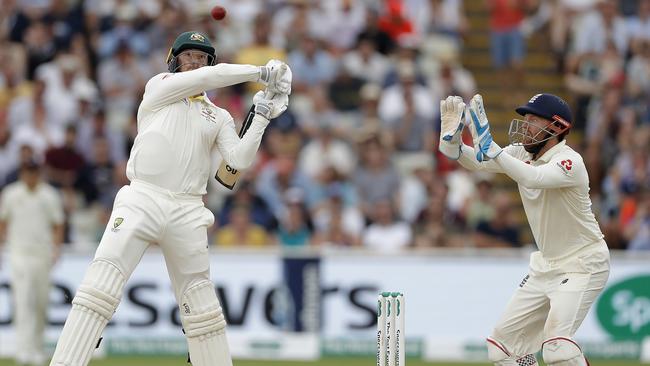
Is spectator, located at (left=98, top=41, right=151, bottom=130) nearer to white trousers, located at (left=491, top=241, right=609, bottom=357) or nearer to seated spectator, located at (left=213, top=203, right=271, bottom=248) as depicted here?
seated spectator, located at (left=213, top=203, right=271, bottom=248)

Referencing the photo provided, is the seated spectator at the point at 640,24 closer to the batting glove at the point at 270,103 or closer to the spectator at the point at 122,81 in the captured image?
the spectator at the point at 122,81

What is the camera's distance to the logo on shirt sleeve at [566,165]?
7.99 m

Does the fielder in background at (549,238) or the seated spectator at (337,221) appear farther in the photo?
the seated spectator at (337,221)

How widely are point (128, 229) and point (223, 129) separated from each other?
844 millimetres

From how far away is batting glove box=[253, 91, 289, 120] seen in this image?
8.06 meters

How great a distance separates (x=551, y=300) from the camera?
819 cm

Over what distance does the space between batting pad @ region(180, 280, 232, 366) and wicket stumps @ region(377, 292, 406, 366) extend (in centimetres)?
93

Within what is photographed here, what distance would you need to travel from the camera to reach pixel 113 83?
15.4m

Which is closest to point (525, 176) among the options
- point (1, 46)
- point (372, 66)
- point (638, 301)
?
point (638, 301)

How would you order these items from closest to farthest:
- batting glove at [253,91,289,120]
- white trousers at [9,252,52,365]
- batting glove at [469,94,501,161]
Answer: batting glove at [469,94,501,161] → batting glove at [253,91,289,120] → white trousers at [9,252,52,365]

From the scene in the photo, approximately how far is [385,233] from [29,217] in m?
3.53

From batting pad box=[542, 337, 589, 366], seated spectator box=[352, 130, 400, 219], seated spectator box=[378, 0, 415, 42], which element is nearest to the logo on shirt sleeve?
batting pad box=[542, 337, 589, 366]

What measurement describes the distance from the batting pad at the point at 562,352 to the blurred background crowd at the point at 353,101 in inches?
222

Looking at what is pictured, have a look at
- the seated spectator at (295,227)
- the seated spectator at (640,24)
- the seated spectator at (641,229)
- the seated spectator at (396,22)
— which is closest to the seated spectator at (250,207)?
the seated spectator at (295,227)
